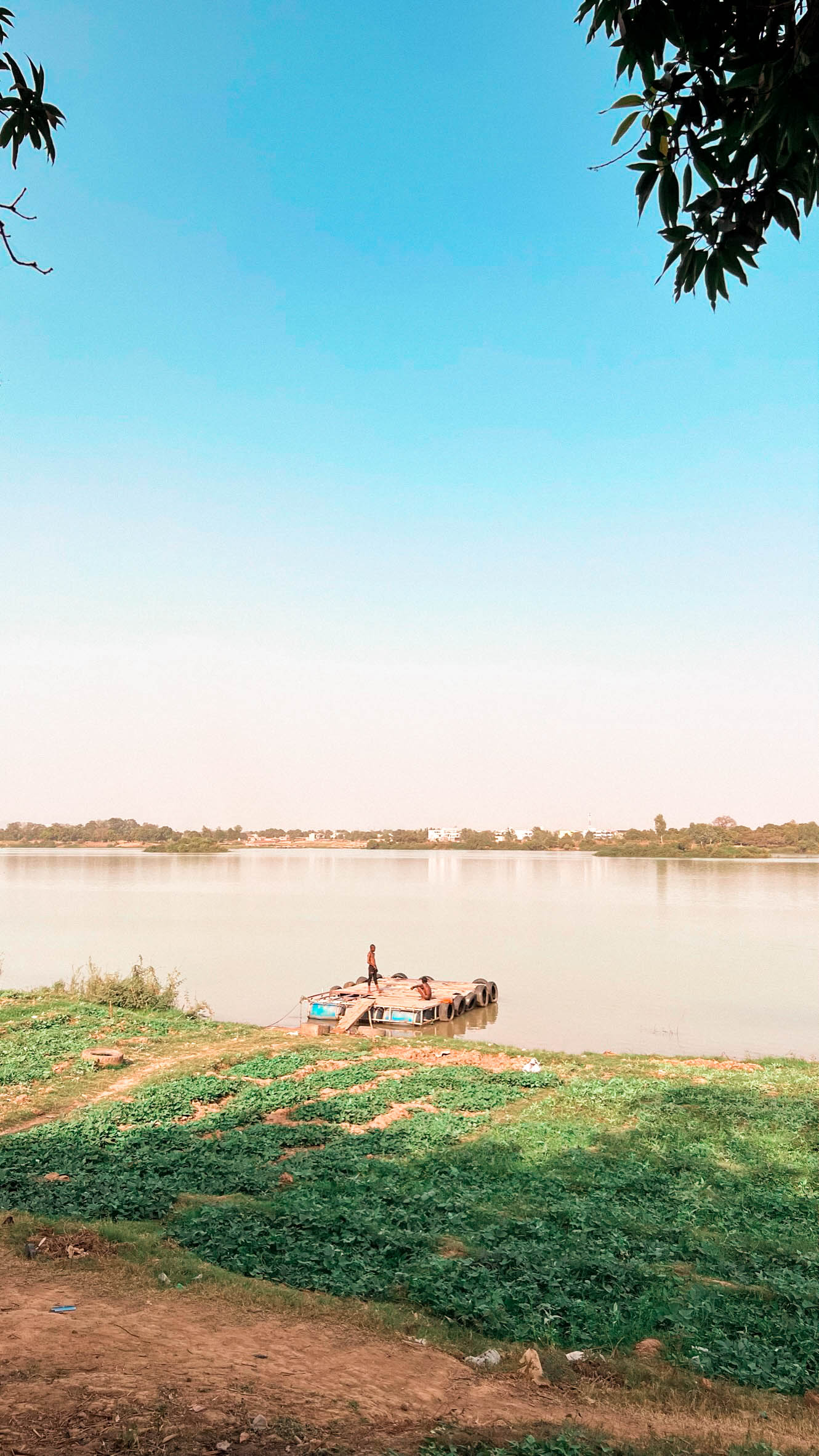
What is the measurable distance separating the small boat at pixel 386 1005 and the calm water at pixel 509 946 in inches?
26.2

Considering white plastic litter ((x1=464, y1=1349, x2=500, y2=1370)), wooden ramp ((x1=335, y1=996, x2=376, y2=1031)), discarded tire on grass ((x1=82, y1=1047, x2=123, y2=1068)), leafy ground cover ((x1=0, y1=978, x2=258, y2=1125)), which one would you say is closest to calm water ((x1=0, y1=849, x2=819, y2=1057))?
wooden ramp ((x1=335, y1=996, x2=376, y2=1031))

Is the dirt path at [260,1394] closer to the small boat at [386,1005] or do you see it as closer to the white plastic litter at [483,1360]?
the white plastic litter at [483,1360]

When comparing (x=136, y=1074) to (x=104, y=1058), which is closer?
(x=136, y=1074)

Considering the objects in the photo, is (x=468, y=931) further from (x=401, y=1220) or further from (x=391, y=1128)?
(x=401, y=1220)

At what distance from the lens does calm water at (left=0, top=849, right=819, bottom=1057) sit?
81.5ft

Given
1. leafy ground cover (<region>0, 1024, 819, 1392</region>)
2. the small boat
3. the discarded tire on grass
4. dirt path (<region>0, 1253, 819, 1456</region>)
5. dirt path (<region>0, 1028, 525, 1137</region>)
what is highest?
dirt path (<region>0, 1253, 819, 1456</region>)

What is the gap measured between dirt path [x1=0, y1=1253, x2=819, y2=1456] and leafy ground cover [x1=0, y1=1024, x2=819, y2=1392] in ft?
2.16

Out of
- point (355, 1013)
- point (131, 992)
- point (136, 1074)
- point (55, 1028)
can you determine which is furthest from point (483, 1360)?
point (131, 992)

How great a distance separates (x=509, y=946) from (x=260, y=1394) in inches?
1374

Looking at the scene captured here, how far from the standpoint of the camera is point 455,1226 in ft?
25.5

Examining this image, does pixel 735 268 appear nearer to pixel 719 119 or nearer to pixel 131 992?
pixel 719 119

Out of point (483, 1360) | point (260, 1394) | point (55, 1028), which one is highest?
point (260, 1394)

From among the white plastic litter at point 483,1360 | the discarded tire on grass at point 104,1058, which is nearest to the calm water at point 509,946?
the discarded tire on grass at point 104,1058

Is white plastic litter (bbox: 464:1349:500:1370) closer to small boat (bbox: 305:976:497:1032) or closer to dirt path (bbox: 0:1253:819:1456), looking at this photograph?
dirt path (bbox: 0:1253:819:1456)
